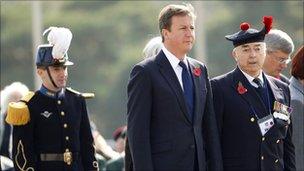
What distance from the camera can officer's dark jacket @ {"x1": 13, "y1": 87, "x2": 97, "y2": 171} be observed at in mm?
10195

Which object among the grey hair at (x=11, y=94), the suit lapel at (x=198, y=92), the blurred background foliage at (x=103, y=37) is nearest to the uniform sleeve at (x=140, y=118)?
the suit lapel at (x=198, y=92)

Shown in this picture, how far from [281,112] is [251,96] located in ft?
0.97

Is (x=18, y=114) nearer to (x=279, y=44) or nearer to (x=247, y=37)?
(x=247, y=37)

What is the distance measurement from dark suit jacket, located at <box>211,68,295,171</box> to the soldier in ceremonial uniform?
126 centimetres

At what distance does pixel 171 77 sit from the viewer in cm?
930

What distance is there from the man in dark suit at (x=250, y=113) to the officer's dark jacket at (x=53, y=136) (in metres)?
1.26

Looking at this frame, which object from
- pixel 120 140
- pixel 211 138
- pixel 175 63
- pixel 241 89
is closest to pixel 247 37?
pixel 241 89

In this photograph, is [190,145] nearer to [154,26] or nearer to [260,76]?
[260,76]

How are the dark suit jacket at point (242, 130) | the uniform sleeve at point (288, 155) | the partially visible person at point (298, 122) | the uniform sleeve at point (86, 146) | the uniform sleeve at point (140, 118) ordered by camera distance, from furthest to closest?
1. the partially visible person at point (298, 122)
2. the uniform sleeve at point (86, 146)
3. the uniform sleeve at point (288, 155)
4. the dark suit jacket at point (242, 130)
5. the uniform sleeve at point (140, 118)

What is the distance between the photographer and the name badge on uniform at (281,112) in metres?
9.93

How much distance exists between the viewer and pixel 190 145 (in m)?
9.23

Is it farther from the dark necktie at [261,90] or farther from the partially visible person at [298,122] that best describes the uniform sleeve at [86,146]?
the partially visible person at [298,122]

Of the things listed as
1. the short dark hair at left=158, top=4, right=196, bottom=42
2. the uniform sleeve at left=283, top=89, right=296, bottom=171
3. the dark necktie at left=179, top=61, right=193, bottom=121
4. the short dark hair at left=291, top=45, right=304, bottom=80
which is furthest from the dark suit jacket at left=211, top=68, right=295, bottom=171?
the short dark hair at left=291, top=45, right=304, bottom=80

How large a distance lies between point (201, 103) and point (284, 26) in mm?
18859
